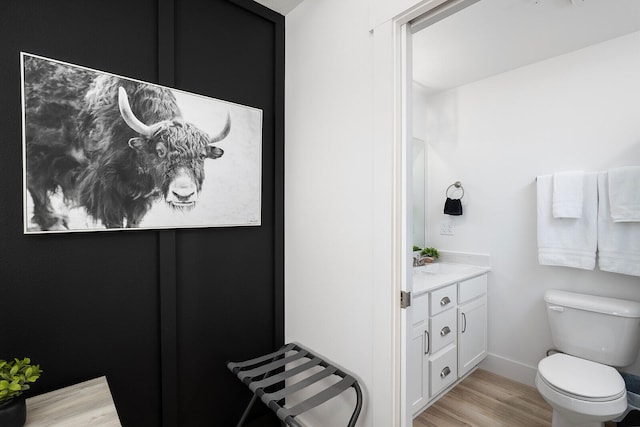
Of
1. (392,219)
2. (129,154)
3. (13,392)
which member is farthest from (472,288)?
(13,392)

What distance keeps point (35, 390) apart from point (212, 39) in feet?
5.41

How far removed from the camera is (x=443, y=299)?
2.03 metres

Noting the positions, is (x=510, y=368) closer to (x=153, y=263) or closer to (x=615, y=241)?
(x=615, y=241)

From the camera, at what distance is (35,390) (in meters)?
1.14

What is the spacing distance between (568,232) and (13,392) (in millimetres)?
2841

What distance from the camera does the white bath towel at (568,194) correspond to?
2.04 meters

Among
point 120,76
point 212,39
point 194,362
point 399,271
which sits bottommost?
point 194,362

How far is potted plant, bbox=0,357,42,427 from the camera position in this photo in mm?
856

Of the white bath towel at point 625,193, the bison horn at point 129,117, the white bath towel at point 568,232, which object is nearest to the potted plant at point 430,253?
the white bath towel at point 568,232

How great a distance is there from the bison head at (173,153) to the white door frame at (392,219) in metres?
0.84

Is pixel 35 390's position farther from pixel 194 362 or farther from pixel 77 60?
pixel 77 60

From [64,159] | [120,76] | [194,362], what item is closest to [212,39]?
[120,76]

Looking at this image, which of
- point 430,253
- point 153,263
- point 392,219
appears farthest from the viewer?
point 430,253

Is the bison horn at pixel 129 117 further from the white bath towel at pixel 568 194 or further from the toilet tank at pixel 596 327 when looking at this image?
the toilet tank at pixel 596 327
